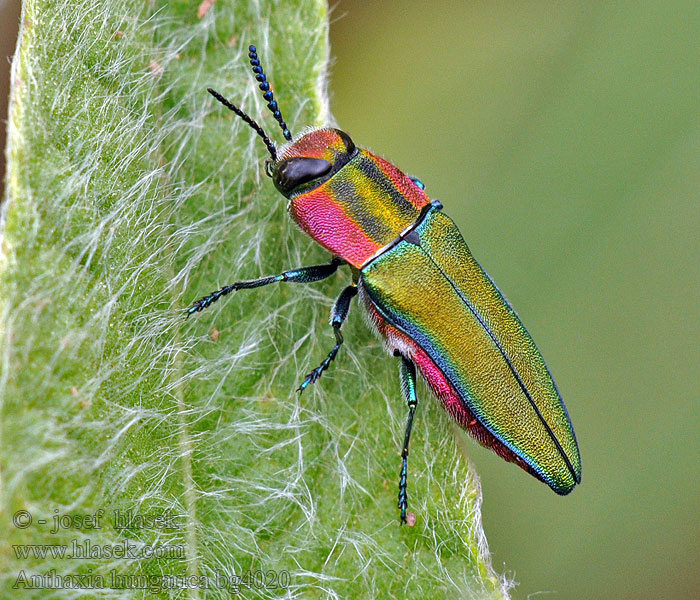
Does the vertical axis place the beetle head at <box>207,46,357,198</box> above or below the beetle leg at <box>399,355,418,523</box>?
above

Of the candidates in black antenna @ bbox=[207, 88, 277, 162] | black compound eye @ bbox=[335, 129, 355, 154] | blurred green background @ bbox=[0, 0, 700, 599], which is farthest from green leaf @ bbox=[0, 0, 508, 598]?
blurred green background @ bbox=[0, 0, 700, 599]

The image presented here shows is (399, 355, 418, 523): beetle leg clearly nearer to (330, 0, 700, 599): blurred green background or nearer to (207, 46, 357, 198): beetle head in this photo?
(207, 46, 357, 198): beetle head

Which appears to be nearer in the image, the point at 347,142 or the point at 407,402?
the point at 407,402

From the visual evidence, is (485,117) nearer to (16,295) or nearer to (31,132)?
(31,132)

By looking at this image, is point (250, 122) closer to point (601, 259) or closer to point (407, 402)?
point (407, 402)

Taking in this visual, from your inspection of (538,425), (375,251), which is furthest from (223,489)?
(538,425)

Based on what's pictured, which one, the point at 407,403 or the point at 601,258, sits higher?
the point at 601,258

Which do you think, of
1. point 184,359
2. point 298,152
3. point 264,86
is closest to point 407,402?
point 184,359

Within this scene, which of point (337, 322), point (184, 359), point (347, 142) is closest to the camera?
point (184, 359)
